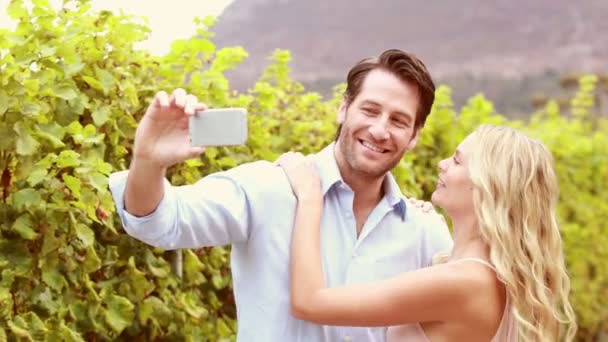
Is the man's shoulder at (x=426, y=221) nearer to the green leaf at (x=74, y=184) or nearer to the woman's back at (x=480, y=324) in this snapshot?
the woman's back at (x=480, y=324)

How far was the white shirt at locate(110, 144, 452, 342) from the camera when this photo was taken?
2914 millimetres

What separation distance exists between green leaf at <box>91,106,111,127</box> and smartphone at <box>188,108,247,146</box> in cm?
110

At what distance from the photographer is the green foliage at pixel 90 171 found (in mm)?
3404

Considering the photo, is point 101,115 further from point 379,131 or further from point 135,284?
point 379,131

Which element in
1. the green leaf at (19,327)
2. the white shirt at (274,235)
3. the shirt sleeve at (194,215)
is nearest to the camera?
the shirt sleeve at (194,215)

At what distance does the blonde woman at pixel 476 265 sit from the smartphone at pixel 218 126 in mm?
555

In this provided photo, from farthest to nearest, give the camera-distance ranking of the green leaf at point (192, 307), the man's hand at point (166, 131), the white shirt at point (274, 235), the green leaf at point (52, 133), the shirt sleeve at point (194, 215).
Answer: the green leaf at point (192, 307), the green leaf at point (52, 133), the white shirt at point (274, 235), the shirt sleeve at point (194, 215), the man's hand at point (166, 131)

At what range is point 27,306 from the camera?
3502mm

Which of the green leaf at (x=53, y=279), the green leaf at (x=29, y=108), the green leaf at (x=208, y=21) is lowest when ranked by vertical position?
the green leaf at (x=53, y=279)

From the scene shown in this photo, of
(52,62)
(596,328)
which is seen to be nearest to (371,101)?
(52,62)

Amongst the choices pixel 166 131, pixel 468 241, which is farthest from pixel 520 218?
pixel 166 131

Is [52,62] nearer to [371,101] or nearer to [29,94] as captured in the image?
[29,94]

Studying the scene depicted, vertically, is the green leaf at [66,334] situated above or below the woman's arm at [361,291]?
below

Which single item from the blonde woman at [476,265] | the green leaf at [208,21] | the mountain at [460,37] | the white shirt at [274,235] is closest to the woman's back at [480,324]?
the blonde woman at [476,265]
